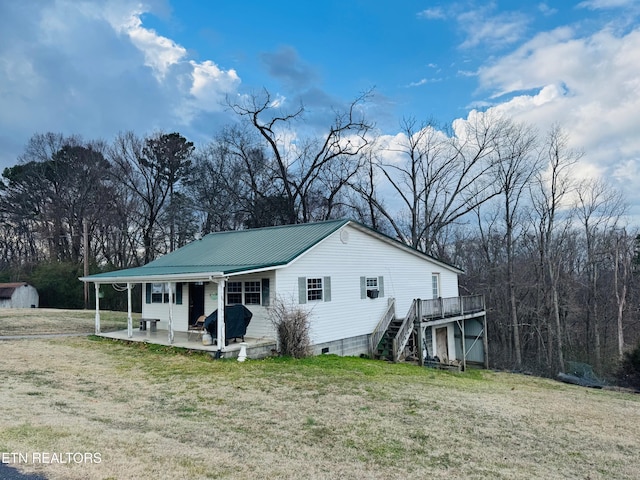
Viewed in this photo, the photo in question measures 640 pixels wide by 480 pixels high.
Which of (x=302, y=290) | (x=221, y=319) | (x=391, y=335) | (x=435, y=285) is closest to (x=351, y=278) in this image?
(x=302, y=290)

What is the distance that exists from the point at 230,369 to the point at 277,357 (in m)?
2.12

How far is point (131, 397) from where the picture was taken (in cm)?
780

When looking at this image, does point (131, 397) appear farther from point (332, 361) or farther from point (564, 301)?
point (564, 301)

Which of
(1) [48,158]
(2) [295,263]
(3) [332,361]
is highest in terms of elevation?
(1) [48,158]

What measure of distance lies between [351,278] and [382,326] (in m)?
2.61

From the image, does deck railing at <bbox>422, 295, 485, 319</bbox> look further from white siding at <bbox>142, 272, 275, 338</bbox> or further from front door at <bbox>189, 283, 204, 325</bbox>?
front door at <bbox>189, 283, 204, 325</bbox>

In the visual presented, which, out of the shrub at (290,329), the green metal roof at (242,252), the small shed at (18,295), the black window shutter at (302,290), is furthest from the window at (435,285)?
the small shed at (18,295)

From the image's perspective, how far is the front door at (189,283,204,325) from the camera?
15.1m

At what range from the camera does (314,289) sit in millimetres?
14125

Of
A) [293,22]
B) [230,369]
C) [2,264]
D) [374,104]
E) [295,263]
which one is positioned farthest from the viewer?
[2,264]

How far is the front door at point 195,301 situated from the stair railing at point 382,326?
21.2 feet

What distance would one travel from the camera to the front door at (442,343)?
71.6ft

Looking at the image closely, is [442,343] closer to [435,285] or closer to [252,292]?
[435,285]

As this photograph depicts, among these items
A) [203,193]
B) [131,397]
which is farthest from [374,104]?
[131,397]
